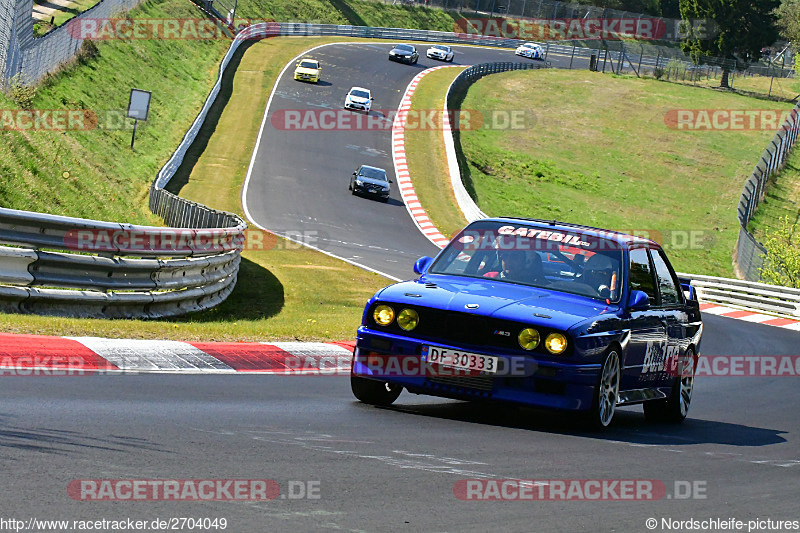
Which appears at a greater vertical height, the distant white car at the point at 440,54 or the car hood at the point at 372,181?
the distant white car at the point at 440,54

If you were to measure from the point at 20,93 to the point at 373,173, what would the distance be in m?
14.0

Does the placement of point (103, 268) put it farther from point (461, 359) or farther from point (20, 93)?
point (20, 93)


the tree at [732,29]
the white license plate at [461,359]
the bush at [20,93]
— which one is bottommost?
the bush at [20,93]

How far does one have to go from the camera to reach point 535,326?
7605 mm

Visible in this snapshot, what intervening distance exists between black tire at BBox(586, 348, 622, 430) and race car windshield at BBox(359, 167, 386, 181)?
31795 millimetres

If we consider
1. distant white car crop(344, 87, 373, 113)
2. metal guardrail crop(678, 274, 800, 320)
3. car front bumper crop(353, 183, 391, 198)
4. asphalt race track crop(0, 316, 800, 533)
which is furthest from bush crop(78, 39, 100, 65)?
asphalt race track crop(0, 316, 800, 533)

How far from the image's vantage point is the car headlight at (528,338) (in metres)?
7.61

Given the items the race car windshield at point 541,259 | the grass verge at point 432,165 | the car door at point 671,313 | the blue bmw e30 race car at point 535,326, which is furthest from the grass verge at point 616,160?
the race car windshield at point 541,259

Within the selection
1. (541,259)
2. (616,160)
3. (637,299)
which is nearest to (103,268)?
(541,259)

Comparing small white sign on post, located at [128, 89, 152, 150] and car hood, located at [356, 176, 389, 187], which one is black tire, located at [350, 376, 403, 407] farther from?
car hood, located at [356, 176, 389, 187]

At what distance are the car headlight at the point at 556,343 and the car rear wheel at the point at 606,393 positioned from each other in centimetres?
41

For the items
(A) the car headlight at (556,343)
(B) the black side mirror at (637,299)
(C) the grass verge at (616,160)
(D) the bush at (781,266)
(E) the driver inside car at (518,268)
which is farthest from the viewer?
(C) the grass verge at (616,160)

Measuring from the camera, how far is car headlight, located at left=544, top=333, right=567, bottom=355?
7.55m

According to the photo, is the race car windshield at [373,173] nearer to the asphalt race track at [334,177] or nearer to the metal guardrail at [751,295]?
the asphalt race track at [334,177]
